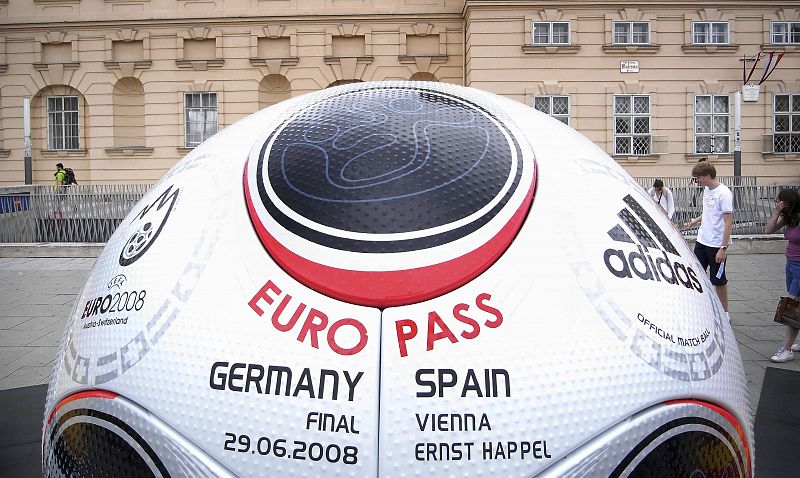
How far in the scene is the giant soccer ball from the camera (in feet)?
4.85

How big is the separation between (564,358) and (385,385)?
44 centimetres

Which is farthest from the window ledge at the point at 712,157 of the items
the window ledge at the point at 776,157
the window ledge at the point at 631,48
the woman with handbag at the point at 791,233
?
the woman with handbag at the point at 791,233

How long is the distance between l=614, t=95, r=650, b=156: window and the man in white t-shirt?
16472mm

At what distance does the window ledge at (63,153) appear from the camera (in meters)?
24.2

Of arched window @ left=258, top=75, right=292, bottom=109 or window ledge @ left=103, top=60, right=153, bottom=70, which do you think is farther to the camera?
arched window @ left=258, top=75, right=292, bottom=109

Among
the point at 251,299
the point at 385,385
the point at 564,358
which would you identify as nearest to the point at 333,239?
the point at 251,299

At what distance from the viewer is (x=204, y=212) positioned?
189 centimetres

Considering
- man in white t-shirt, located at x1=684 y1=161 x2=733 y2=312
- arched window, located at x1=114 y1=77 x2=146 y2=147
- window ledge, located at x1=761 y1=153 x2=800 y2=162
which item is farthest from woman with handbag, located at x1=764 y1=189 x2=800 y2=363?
arched window, located at x1=114 y1=77 x2=146 y2=147

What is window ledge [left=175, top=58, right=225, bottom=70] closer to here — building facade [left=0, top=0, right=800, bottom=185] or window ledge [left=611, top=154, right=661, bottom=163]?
building facade [left=0, top=0, right=800, bottom=185]

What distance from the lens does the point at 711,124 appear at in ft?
72.9

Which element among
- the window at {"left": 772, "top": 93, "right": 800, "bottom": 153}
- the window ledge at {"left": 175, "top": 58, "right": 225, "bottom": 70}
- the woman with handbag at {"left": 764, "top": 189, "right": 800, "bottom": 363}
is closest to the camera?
the woman with handbag at {"left": 764, "top": 189, "right": 800, "bottom": 363}

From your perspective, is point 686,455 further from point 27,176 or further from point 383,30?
point 383,30

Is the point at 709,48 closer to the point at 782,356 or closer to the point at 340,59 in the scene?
the point at 340,59

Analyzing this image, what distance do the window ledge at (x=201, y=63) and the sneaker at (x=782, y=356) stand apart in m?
22.3
